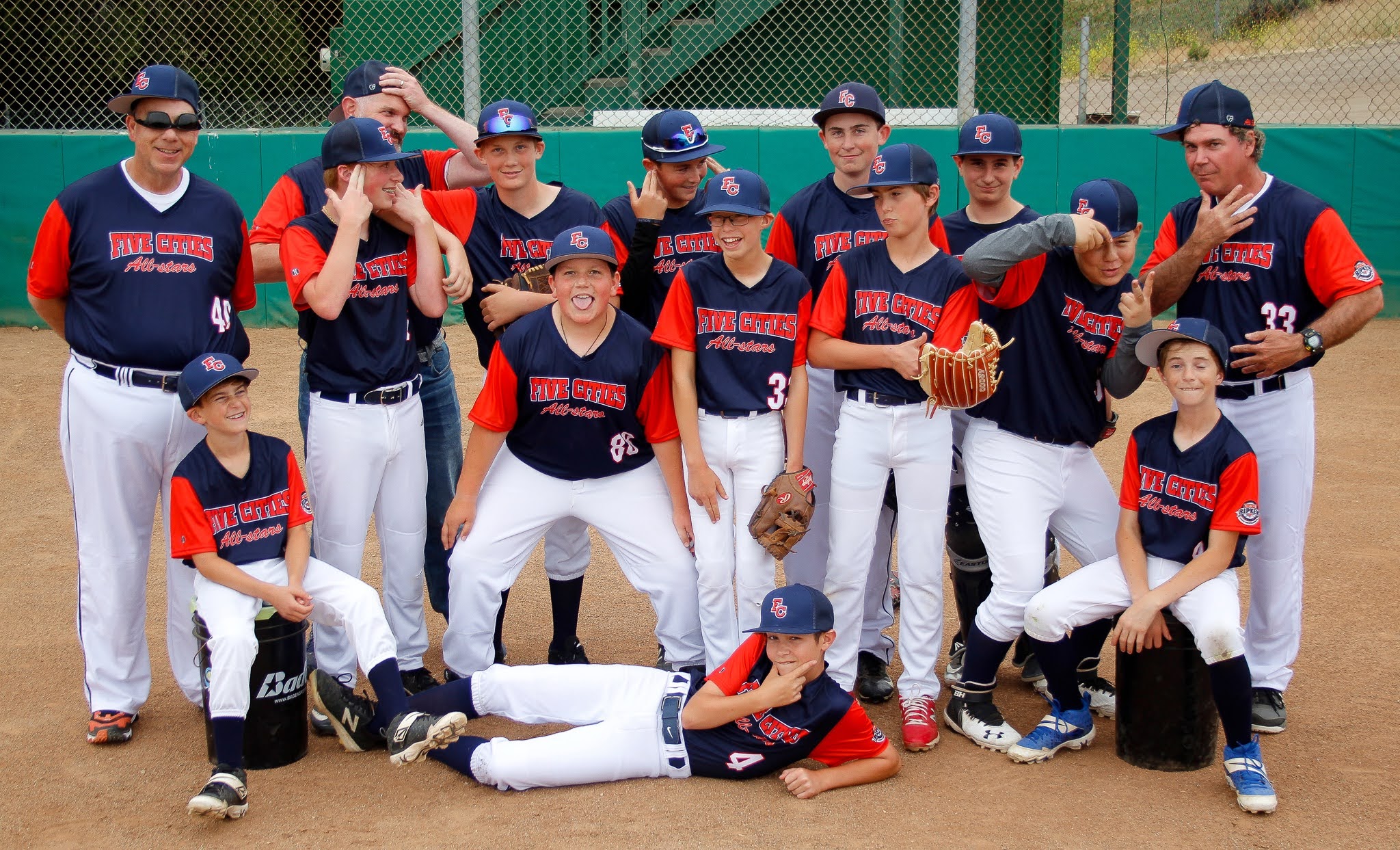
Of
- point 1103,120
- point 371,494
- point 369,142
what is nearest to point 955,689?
point 371,494

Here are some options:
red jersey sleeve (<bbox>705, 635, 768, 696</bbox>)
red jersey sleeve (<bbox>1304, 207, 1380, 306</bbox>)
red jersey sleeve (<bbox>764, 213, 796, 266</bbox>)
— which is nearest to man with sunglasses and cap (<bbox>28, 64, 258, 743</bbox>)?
red jersey sleeve (<bbox>705, 635, 768, 696</bbox>)

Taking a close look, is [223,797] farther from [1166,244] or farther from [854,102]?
[1166,244]

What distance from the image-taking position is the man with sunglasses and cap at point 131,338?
4.04 meters

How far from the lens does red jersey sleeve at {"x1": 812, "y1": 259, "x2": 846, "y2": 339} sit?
13.8 ft

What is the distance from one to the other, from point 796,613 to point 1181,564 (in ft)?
4.18

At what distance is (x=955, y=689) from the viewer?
13.9ft

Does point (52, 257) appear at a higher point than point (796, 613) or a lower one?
higher

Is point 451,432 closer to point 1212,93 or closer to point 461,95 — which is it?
point 1212,93

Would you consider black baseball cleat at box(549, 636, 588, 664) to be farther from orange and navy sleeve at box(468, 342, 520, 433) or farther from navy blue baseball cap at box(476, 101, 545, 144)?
navy blue baseball cap at box(476, 101, 545, 144)

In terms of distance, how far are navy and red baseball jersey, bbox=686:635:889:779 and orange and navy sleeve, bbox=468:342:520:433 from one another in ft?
3.84

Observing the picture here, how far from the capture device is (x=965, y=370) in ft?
12.5

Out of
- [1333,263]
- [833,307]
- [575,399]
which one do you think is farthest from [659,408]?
[1333,263]

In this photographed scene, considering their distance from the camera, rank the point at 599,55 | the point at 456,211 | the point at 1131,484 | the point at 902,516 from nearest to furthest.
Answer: the point at 1131,484 → the point at 902,516 → the point at 456,211 → the point at 599,55

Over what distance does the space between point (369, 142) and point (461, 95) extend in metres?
7.38
